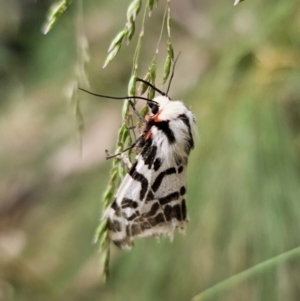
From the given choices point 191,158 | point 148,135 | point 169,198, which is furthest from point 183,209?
point 191,158

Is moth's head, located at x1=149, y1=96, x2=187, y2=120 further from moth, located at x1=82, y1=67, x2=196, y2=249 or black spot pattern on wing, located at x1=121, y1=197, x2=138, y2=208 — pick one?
black spot pattern on wing, located at x1=121, y1=197, x2=138, y2=208

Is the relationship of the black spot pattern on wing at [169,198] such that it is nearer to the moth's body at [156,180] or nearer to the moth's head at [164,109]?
the moth's body at [156,180]

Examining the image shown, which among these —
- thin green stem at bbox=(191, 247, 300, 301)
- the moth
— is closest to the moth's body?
the moth

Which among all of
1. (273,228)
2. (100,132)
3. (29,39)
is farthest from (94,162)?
(273,228)

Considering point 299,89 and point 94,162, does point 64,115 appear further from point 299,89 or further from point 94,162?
point 299,89

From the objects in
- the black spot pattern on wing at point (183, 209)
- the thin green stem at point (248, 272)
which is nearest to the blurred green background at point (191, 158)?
the thin green stem at point (248, 272)

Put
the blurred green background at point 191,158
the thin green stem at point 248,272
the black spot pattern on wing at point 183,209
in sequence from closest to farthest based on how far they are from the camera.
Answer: the thin green stem at point 248,272
the black spot pattern on wing at point 183,209
the blurred green background at point 191,158
